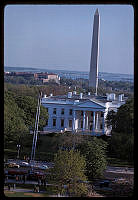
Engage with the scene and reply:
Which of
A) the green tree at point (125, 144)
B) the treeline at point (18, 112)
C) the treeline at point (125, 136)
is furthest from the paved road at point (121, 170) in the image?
the treeline at point (18, 112)

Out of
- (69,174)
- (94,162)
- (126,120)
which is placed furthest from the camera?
(94,162)

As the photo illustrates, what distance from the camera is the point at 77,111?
42.6ft

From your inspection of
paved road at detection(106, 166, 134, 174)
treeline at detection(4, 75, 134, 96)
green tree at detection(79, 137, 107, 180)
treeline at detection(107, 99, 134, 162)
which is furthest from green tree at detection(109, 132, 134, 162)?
treeline at detection(4, 75, 134, 96)

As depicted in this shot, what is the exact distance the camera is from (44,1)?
4.24 ft

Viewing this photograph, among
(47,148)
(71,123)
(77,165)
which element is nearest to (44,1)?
(77,165)

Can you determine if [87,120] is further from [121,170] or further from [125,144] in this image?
[125,144]

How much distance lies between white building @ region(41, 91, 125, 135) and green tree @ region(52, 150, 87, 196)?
7709 millimetres

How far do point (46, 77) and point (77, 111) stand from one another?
2.11 m

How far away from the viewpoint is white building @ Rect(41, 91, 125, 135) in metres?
12.0

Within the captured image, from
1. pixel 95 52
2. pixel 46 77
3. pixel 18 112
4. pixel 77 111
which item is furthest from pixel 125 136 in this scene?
pixel 95 52

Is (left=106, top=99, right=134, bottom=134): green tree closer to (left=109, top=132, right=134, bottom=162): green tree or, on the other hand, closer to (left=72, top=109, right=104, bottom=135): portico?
(left=109, top=132, right=134, bottom=162): green tree

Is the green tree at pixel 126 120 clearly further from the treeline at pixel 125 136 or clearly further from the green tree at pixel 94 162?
the green tree at pixel 94 162

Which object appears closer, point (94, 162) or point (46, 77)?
point (94, 162)

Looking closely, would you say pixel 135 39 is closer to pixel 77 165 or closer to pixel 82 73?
pixel 77 165
